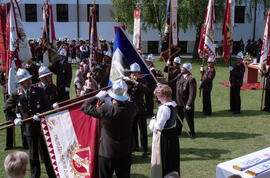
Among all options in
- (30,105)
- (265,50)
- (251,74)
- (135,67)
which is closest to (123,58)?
(135,67)

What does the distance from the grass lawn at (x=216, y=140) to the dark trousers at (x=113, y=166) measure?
1.45 meters

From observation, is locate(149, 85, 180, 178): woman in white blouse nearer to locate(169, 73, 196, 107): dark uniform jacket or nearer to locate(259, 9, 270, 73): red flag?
locate(169, 73, 196, 107): dark uniform jacket

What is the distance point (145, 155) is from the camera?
6.76 m

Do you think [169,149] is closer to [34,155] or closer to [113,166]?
[113,166]

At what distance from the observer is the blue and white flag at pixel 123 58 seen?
5.70m

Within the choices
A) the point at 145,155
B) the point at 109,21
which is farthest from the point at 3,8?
the point at 109,21

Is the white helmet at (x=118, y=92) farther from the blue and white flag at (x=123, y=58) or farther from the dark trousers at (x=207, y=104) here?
the dark trousers at (x=207, y=104)

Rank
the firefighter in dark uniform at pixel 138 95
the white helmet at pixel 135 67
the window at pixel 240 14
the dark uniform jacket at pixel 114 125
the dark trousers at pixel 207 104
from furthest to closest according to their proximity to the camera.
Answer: the window at pixel 240 14
the dark trousers at pixel 207 104
the firefighter in dark uniform at pixel 138 95
the white helmet at pixel 135 67
the dark uniform jacket at pixel 114 125

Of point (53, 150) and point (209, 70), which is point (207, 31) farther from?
point (53, 150)

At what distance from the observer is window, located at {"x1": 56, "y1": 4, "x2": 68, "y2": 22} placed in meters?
32.7

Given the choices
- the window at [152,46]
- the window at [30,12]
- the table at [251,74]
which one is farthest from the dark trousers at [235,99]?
the window at [30,12]

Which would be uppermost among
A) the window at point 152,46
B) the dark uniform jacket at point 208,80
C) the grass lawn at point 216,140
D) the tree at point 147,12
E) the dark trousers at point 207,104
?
the tree at point 147,12

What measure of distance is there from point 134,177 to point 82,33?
29.2 m

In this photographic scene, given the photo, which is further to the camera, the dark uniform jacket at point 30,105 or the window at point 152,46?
the window at point 152,46
